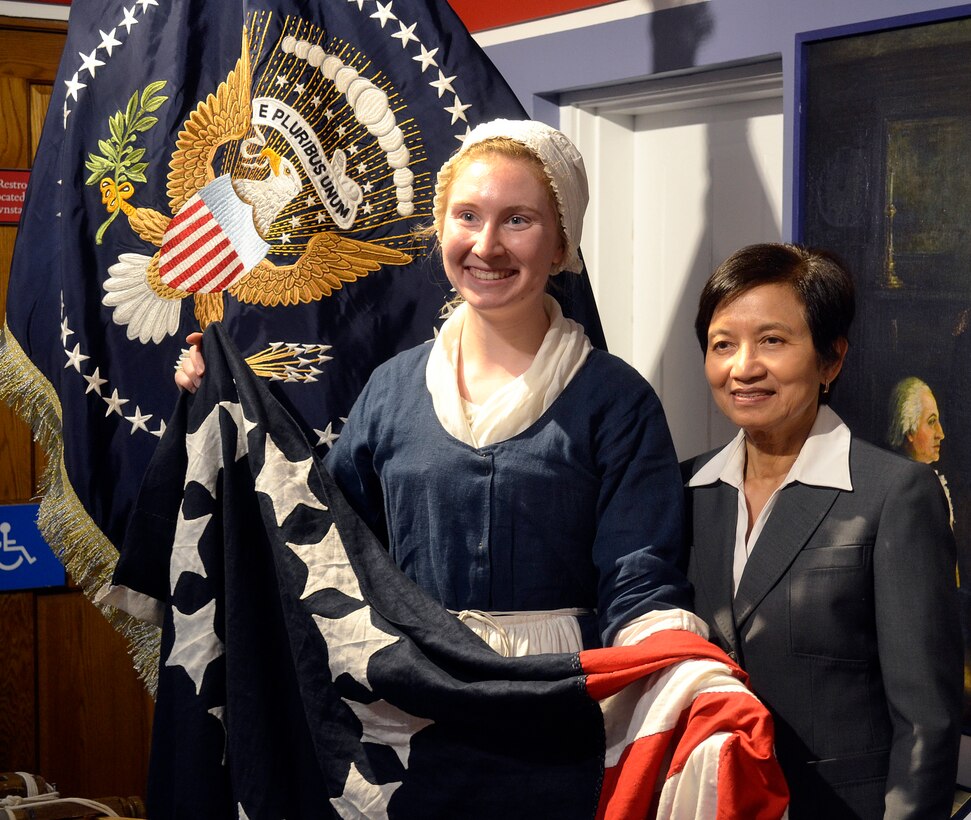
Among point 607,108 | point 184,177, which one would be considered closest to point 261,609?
point 184,177

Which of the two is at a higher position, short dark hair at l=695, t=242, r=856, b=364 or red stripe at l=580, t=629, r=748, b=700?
short dark hair at l=695, t=242, r=856, b=364

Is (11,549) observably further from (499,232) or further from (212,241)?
(499,232)

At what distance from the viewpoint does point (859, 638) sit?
1442mm

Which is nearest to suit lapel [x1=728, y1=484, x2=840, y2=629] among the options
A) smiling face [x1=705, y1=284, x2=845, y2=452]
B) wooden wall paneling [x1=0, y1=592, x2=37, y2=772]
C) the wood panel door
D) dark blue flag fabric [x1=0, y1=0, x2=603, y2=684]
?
smiling face [x1=705, y1=284, x2=845, y2=452]

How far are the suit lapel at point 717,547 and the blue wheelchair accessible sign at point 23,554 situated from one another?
225 centimetres

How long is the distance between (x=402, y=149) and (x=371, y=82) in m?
0.13

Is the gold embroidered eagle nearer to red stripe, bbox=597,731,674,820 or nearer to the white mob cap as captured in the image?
the white mob cap

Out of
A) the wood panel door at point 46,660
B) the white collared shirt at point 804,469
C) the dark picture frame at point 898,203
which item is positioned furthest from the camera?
the wood panel door at point 46,660

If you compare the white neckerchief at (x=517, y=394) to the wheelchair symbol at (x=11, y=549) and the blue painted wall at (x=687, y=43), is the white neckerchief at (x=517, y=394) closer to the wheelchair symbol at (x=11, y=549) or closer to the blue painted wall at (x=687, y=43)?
the blue painted wall at (x=687, y=43)

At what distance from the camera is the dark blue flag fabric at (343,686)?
140 centimetres

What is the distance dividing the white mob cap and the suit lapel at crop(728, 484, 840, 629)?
0.48 meters

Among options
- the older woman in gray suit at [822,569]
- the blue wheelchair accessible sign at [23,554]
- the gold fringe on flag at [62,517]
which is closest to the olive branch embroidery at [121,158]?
the gold fringe on flag at [62,517]

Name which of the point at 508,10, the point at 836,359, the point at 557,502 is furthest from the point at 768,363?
the point at 508,10

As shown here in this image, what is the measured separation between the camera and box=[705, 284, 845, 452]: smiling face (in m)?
1.50
